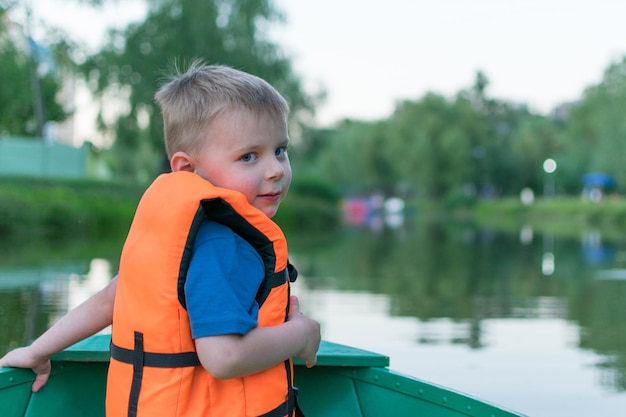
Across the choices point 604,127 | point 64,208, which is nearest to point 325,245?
point 64,208

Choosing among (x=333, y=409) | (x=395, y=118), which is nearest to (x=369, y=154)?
(x=395, y=118)

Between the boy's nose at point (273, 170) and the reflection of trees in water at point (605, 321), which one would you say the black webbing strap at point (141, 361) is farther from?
the reflection of trees in water at point (605, 321)

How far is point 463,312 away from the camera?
589cm

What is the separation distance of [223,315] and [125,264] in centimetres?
26

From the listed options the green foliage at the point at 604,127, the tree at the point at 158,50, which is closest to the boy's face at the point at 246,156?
the tree at the point at 158,50

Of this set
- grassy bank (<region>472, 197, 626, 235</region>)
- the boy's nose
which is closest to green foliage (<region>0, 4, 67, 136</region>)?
the boy's nose

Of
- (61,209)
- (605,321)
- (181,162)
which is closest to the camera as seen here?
(181,162)

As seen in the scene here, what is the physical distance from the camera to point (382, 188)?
2667 inches

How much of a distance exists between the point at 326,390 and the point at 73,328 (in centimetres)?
74

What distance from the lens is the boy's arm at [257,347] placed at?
1292 mm

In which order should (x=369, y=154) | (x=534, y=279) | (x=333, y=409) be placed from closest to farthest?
(x=333, y=409) → (x=534, y=279) → (x=369, y=154)

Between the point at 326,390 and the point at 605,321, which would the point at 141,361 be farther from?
the point at 605,321

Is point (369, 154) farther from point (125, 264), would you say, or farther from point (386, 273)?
point (125, 264)

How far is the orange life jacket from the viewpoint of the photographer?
134 cm
